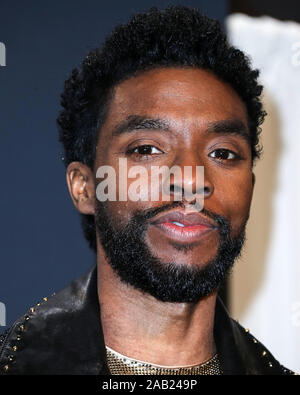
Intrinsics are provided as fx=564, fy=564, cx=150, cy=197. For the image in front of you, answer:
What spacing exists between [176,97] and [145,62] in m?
0.13

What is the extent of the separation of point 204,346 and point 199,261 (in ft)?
0.77

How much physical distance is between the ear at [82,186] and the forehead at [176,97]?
144 millimetres

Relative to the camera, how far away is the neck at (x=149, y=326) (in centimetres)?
123

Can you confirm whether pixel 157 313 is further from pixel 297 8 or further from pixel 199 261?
pixel 297 8

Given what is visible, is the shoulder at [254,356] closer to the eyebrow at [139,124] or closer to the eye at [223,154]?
the eye at [223,154]

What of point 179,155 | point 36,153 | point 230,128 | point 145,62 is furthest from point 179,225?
point 36,153

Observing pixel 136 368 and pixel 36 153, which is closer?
pixel 136 368

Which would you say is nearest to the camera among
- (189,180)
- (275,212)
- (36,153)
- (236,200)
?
(189,180)

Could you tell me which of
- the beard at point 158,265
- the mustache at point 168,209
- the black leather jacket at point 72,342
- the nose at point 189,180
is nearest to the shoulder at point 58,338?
the black leather jacket at point 72,342

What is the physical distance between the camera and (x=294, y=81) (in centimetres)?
219

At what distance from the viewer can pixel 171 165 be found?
1.19m

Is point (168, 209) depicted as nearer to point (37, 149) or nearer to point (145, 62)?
point (145, 62)

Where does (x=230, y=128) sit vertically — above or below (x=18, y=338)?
above

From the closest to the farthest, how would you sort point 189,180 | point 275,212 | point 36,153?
1. point 189,180
2. point 36,153
3. point 275,212
